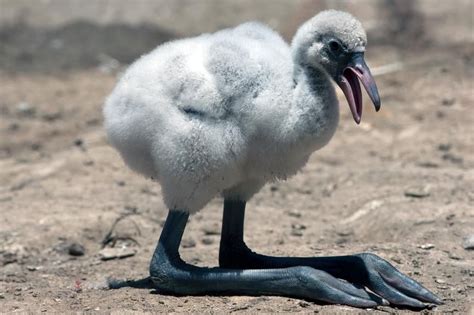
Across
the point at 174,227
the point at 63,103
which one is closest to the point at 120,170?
the point at 63,103

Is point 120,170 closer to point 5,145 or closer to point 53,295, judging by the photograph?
point 5,145

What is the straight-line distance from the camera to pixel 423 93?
809 centimetres

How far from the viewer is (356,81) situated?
13.6 feet

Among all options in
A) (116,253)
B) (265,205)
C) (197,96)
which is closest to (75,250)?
(116,253)

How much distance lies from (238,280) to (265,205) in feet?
7.07

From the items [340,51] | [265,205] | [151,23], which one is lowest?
[265,205]

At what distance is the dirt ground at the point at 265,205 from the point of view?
15.0 ft

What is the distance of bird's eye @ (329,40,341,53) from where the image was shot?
4055 mm

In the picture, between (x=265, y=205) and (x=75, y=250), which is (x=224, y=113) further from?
(x=265, y=205)

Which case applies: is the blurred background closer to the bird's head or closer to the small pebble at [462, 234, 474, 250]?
the small pebble at [462, 234, 474, 250]

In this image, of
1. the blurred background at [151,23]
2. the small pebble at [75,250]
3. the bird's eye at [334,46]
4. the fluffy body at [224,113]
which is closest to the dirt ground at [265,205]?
the small pebble at [75,250]

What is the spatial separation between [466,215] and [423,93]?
2796mm

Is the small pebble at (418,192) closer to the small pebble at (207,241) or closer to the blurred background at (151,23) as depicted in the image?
the small pebble at (207,241)

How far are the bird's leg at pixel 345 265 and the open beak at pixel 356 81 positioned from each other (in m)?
0.72
